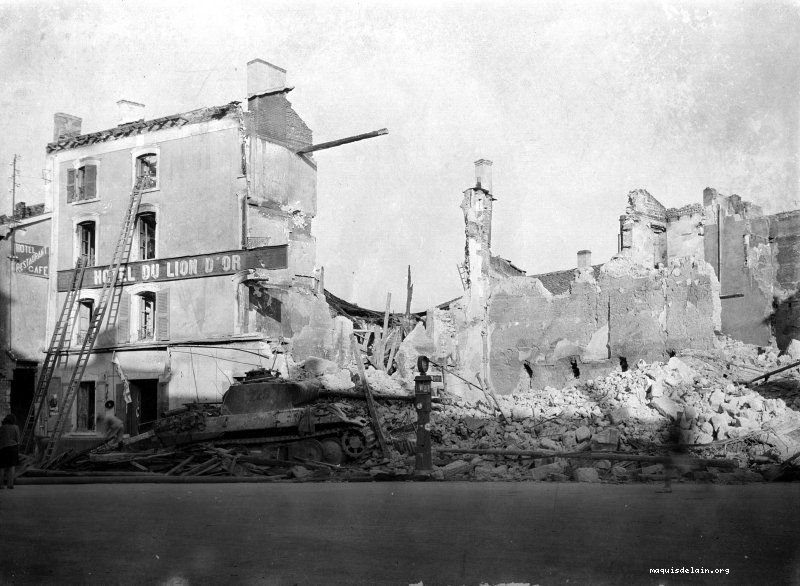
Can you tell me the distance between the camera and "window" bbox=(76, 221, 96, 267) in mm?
29844

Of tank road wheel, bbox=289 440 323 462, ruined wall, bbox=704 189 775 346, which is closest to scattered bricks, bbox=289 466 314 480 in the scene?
tank road wheel, bbox=289 440 323 462

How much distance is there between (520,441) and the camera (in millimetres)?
16984

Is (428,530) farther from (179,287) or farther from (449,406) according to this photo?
(179,287)

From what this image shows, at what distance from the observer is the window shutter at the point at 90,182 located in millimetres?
29766

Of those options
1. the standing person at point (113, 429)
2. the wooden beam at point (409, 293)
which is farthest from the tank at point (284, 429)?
the wooden beam at point (409, 293)

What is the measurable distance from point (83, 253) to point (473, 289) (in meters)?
14.7

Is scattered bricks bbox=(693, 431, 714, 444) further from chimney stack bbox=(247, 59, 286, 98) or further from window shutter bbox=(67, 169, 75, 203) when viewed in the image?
window shutter bbox=(67, 169, 75, 203)

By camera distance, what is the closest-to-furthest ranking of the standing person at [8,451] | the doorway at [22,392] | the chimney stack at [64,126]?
the standing person at [8,451], the doorway at [22,392], the chimney stack at [64,126]

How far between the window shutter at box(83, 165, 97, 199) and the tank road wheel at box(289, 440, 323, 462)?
16569 mm

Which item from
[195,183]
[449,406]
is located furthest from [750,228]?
[195,183]

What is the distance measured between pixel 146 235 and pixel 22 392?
7.85 meters

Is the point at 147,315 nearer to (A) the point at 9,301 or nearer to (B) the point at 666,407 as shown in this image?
(A) the point at 9,301

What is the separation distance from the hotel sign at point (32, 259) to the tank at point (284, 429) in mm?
13224

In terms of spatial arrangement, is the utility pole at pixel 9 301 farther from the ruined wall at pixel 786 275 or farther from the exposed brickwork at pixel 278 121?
the ruined wall at pixel 786 275
